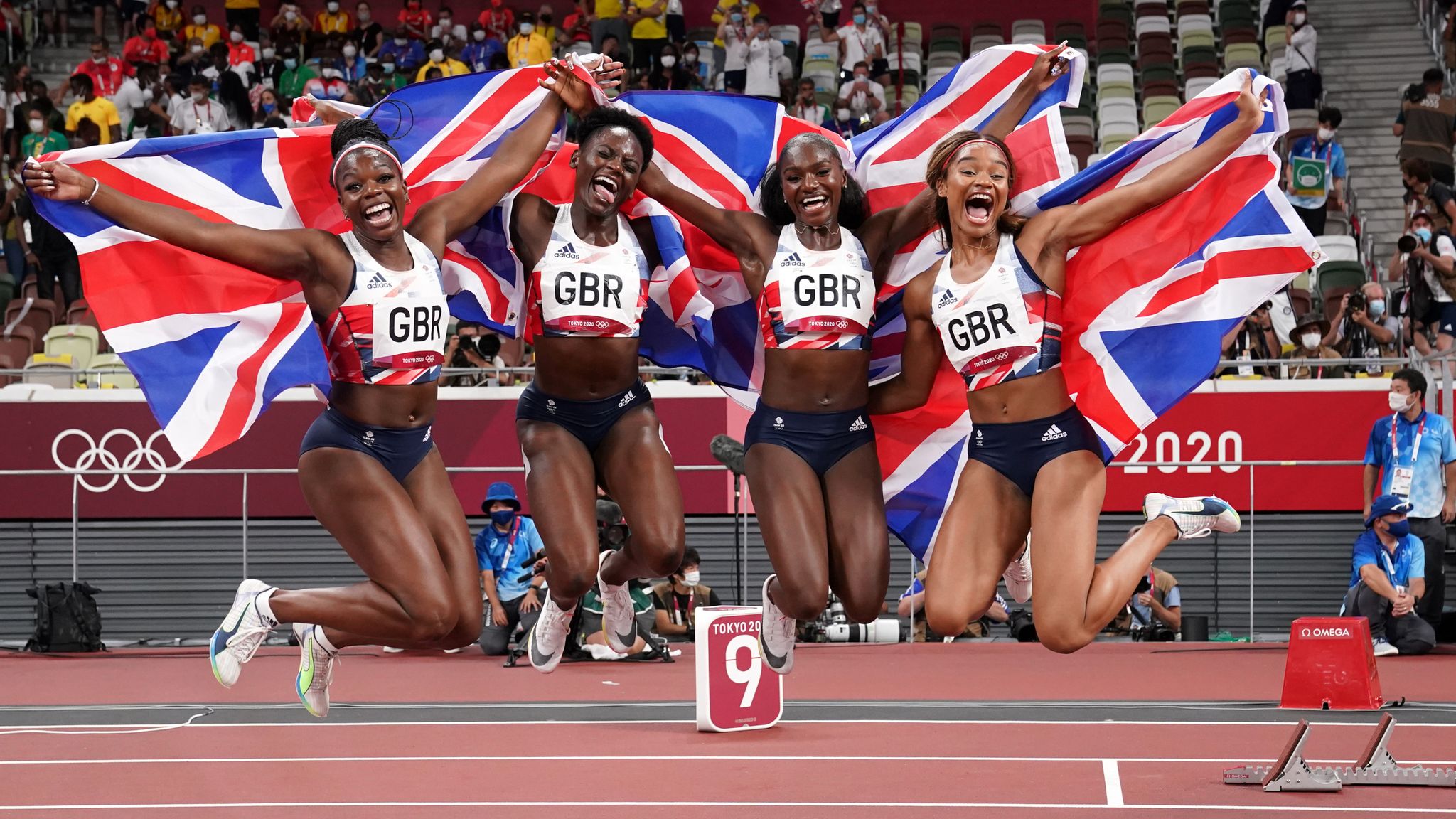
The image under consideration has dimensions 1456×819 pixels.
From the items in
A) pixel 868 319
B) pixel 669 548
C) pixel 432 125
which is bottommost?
pixel 669 548

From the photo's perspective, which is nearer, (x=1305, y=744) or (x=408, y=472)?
(x=408, y=472)

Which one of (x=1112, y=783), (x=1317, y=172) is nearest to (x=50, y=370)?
(x=1112, y=783)

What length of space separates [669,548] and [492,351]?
29.9 ft

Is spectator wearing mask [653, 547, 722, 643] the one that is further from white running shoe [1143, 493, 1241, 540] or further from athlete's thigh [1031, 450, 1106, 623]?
Result: athlete's thigh [1031, 450, 1106, 623]

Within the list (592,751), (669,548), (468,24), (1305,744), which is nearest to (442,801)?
(592,751)

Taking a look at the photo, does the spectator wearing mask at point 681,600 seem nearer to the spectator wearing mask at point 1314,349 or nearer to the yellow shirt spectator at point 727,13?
the spectator wearing mask at point 1314,349

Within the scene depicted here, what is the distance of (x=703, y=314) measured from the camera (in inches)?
327

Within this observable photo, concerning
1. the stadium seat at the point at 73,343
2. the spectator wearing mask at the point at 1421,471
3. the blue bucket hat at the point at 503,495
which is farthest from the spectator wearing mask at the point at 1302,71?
the stadium seat at the point at 73,343

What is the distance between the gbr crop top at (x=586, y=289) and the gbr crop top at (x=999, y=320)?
1.33m

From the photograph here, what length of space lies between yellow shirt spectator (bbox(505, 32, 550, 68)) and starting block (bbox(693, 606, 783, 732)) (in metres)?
11.5

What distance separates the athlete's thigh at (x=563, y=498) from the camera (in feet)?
24.8

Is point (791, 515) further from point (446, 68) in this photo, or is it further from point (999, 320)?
point (446, 68)

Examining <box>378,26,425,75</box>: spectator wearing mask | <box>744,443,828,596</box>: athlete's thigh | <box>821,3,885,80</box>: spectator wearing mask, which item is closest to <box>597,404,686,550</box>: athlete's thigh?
<box>744,443,828,596</box>: athlete's thigh

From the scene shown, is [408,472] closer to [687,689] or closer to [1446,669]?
[687,689]
